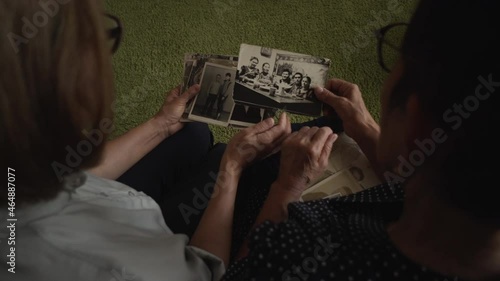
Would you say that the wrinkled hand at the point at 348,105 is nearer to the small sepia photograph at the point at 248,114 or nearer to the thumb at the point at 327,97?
the thumb at the point at 327,97

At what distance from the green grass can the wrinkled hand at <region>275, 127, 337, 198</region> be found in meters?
0.59

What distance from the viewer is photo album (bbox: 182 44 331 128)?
96 cm

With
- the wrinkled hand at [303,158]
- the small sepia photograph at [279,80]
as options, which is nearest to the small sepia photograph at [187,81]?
the small sepia photograph at [279,80]

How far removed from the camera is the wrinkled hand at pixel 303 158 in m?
0.79

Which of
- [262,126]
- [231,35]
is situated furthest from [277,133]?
[231,35]

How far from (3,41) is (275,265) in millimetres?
382

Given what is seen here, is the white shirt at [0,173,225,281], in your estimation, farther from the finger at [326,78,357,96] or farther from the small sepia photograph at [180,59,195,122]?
the finger at [326,78,357,96]

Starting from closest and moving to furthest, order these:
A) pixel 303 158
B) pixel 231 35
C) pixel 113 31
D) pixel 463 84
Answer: pixel 463 84 < pixel 113 31 < pixel 303 158 < pixel 231 35

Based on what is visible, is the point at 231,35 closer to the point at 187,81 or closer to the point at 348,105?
the point at 187,81

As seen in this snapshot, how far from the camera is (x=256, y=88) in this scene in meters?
0.97

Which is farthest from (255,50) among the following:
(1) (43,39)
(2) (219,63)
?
(1) (43,39)

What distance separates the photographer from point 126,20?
59.9 inches

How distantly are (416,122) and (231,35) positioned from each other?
1.13m

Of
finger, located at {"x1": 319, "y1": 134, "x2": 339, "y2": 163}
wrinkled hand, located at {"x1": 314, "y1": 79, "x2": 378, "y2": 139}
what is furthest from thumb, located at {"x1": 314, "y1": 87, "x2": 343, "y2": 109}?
finger, located at {"x1": 319, "y1": 134, "x2": 339, "y2": 163}
